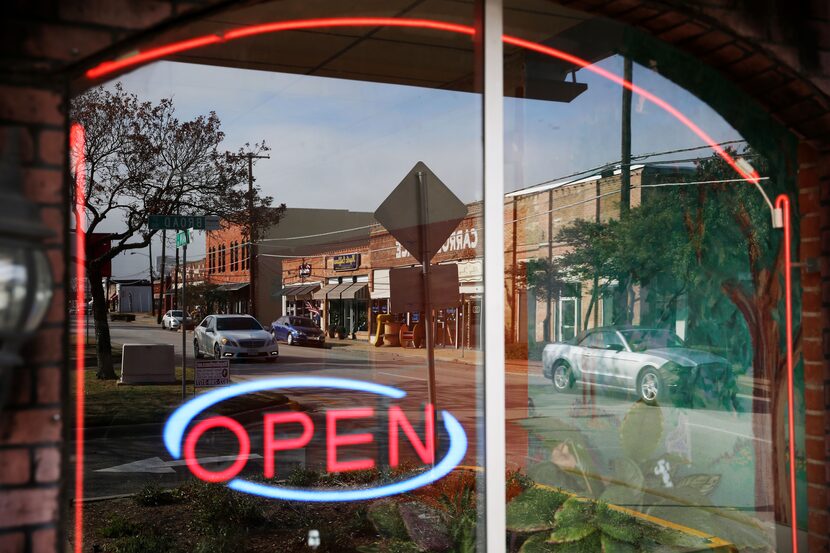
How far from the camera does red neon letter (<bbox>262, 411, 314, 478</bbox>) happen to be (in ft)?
18.3

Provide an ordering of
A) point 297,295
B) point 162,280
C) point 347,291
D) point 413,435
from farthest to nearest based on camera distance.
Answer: point 413,435
point 347,291
point 297,295
point 162,280

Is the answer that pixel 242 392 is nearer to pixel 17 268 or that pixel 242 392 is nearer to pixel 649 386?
pixel 649 386

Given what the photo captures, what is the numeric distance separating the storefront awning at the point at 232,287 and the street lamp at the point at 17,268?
247 cm

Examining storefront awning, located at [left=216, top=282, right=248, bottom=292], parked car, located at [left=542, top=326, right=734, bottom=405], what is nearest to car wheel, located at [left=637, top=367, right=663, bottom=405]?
parked car, located at [left=542, top=326, right=734, bottom=405]

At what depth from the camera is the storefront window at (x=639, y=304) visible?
3.93m

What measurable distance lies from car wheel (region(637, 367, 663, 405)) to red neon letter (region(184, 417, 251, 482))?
2.72 m

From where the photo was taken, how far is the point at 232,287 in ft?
15.6

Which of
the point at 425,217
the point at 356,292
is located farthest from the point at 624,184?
the point at 356,292

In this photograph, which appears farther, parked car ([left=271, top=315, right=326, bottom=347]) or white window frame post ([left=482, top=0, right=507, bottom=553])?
parked car ([left=271, top=315, right=326, bottom=347])

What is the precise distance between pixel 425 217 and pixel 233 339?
4.80 ft

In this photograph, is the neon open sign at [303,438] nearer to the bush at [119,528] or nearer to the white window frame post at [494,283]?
the bush at [119,528]

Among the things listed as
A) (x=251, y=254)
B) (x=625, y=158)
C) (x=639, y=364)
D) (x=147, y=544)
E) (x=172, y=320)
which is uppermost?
(x=625, y=158)

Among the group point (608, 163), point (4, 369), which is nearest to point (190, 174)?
point (608, 163)

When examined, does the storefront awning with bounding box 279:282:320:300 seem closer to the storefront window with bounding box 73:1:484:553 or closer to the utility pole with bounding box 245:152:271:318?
the storefront window with bounding box 73:1:484:553
